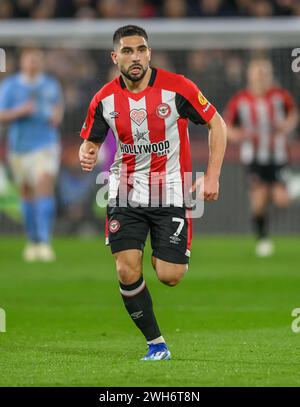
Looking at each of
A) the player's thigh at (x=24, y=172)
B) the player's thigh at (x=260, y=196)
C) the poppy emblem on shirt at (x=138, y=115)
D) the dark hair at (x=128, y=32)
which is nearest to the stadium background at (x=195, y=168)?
the player's thigh at (x=260, y=196)

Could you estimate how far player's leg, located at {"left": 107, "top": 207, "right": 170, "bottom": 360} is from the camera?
299 inches

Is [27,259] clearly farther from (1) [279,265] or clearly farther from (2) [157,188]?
(2) [157,188]

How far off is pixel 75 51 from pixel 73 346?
35.5 feet

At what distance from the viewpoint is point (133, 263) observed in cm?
760

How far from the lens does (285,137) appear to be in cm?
1706

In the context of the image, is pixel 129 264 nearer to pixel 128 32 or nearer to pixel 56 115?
pixel 128 32

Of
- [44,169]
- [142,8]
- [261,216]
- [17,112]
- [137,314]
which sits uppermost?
[142,8]

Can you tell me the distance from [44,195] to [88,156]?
26.3 feet

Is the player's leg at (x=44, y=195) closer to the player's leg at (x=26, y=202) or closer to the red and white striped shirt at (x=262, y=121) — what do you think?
the player's leg at (x=26, y=202)

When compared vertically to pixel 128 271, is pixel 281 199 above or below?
above

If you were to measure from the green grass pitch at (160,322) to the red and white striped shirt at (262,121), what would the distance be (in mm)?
1492

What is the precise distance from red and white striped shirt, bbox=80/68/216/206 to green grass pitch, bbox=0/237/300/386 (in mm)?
1123

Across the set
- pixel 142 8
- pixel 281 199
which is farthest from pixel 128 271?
pixel 142 8
